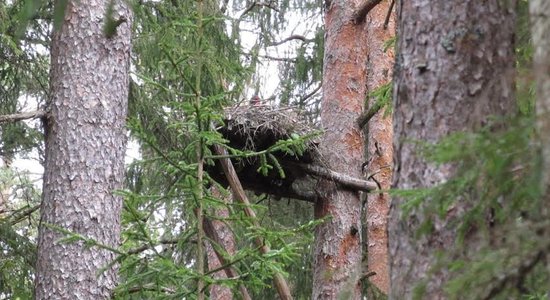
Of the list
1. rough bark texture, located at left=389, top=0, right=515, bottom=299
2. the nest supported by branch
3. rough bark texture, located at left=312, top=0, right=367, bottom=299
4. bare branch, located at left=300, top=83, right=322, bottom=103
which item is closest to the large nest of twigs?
the nest supported by branch

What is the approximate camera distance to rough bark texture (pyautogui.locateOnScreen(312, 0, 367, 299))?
6.79 metres

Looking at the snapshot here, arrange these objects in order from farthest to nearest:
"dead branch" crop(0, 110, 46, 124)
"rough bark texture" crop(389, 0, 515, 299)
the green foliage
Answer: "dead branch" crop(0, 110, 46, 124) < the green foliage < "rough bark texture" crop(389, 0, 515, 299)

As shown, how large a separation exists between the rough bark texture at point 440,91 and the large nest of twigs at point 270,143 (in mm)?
3191

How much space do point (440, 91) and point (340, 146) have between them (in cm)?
422

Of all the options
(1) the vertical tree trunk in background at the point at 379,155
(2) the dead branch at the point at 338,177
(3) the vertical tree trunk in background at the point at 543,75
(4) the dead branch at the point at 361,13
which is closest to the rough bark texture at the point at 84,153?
(2) the dead branch at the point at 338,177

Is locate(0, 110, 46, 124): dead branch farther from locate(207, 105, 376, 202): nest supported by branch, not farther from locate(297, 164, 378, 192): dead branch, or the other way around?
locate(297, 164, 378, 192): dead branch

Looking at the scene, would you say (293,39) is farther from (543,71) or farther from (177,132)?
(543,71)

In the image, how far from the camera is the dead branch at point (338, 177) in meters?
6.89

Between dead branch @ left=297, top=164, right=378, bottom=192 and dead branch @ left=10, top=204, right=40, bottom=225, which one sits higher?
dead branch @ left=297, top=164, right=378, bottom=192

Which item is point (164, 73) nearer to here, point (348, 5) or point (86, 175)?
point (348, 5)

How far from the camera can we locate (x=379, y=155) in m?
9.05

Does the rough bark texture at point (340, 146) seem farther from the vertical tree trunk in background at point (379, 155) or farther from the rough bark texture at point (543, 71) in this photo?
the rough bark texture at point (543, 71)

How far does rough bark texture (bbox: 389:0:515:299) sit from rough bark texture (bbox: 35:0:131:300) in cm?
322

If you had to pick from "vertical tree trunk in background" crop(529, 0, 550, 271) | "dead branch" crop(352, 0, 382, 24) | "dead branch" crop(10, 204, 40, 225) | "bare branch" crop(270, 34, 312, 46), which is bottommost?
"dead branch" crop(10, 204, 40, 225)
